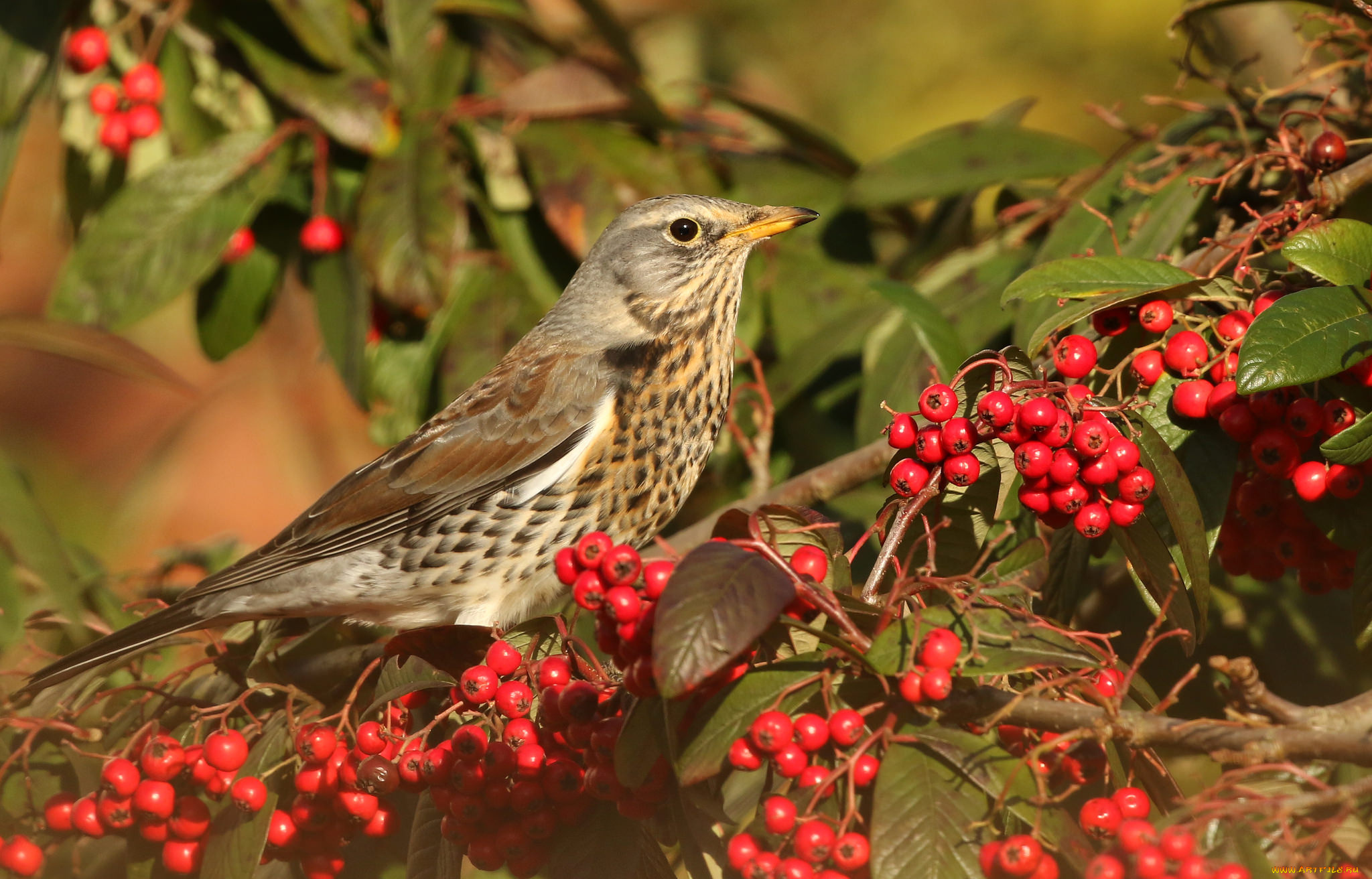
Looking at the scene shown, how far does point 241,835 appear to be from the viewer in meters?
1.78

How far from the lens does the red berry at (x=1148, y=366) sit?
1627 mm

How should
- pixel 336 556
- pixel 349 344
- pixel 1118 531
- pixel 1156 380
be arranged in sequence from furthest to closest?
1. pixel 349 344
2. pixel 336 556
3. pixel 1156 380
4. pixel 1118 531

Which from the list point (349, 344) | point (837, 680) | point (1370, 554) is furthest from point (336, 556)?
point (1370, 554)

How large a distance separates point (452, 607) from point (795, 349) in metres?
1.04

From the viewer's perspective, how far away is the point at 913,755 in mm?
1309

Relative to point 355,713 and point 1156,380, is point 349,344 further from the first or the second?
point 1156,380

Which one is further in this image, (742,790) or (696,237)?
(696,237)

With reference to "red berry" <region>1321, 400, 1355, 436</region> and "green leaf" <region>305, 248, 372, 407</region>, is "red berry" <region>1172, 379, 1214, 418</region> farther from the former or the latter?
"green leaf" <region>305, 248, 372, 407</region>

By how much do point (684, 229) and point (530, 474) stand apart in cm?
74

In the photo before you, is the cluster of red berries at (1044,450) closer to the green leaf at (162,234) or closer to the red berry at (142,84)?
the green leaf at (162,234)

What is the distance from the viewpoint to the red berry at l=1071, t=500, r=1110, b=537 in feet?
4.80

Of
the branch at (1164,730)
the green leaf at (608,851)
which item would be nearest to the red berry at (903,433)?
the branch at (1164,730)

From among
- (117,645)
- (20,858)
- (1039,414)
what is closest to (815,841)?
(1039,414)

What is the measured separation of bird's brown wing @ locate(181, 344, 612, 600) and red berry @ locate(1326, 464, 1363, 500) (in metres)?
1.51
